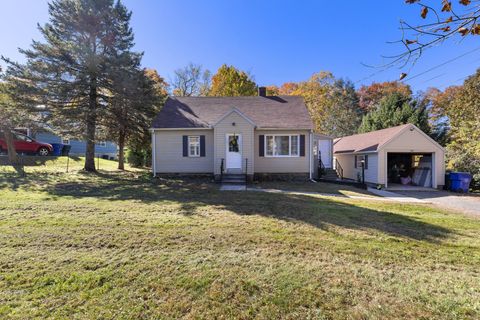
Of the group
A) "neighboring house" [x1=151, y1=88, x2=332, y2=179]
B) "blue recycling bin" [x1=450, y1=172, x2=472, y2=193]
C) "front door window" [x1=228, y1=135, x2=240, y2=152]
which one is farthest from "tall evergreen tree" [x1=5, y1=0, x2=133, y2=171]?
"blue recycling bin" [x1=450, y1=172, x2=472, y2=193]

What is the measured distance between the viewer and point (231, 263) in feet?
11.8

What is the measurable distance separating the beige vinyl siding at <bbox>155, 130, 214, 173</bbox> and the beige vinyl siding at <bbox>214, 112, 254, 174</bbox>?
0.89 metres

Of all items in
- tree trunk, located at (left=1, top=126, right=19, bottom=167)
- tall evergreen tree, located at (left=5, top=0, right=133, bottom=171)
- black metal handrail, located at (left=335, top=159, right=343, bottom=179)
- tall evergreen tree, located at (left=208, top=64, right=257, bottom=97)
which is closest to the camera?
tall evergreen tree, located at (left=5, top=0, right=133, bottom=171)

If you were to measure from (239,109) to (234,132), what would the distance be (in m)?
3.46

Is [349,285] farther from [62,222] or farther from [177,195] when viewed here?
[177,195]

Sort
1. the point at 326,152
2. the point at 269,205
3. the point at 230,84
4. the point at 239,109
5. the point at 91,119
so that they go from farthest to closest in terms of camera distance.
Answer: the point at 230,84
the point at 326,152
the point at 239,109
the point at 91,119
the point at 269,205

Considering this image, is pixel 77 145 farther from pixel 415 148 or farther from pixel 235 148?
pixel 415 148

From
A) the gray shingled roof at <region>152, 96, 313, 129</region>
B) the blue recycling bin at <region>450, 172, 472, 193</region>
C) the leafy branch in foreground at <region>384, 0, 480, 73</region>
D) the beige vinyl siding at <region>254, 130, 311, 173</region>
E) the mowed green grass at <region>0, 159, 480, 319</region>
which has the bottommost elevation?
the mowed green grass at <region>0, 159, 480, 319</region>

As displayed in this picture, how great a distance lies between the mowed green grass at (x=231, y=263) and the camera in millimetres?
2641

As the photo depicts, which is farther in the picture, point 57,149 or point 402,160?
point 57,149

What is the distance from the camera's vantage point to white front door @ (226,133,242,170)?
12812mm

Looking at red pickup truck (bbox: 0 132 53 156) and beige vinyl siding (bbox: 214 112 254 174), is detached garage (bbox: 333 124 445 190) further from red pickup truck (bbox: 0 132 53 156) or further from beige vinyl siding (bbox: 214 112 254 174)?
red pickup truck (bbox: 0 132 53 156)

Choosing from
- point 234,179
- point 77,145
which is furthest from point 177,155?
point 77,145

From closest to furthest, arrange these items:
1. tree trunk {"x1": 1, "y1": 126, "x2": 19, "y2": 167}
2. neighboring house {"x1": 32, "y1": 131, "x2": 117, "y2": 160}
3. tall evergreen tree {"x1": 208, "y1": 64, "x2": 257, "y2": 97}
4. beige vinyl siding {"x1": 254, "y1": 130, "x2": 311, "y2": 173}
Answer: beige vinyl siding {"x1": 254, "y1": 130, "x2": 311, "y2": 173}, tree trunk {"x1": 1, "y1": 126, "x2": 19, "y2": 167}, neighboring house {"x1": 32, "y1": 131, "x2": 117, "y2": 160}, tall evergreen tree {"x1": 208, "y1": 64, "x2": 257, "y2": 97}
